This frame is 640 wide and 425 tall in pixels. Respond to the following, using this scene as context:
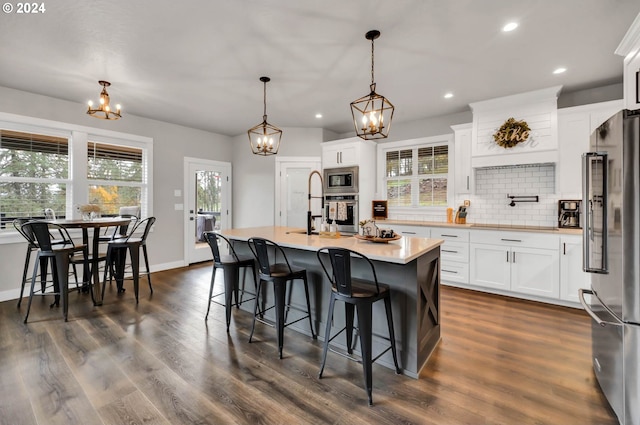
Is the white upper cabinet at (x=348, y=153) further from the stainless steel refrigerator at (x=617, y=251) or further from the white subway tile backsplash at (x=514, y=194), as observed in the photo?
the stainless steel refrigerator at (x=617, y=251)

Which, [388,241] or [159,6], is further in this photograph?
[388,241]

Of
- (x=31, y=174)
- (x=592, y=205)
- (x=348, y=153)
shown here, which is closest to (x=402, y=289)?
(x=592, y=205)

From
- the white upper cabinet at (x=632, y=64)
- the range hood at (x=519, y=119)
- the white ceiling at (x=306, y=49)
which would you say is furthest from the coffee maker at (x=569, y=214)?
the white upper cabinet at (x=632, y=64)

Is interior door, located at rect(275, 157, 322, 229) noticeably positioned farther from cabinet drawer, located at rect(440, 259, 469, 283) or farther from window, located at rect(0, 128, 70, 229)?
window, located at rect(0, 128, 70, 229)

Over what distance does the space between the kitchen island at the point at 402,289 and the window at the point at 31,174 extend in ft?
12.2

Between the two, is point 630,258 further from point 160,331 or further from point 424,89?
point 160,331

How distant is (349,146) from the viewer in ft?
17.4

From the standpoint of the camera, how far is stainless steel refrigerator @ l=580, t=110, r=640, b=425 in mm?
1504

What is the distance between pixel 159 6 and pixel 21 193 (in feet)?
11.5

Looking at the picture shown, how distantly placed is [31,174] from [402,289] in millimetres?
4971

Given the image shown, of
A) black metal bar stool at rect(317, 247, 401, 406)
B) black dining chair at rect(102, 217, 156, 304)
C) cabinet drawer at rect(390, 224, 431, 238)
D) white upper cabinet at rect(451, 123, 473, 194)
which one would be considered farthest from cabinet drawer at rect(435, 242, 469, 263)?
black dining chair at rect(102, 217, 156, 304)

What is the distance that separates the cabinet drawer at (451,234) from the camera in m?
4.14

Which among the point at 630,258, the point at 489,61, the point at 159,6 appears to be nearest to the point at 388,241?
the point at 630,258

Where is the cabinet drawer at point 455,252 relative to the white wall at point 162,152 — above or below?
below
